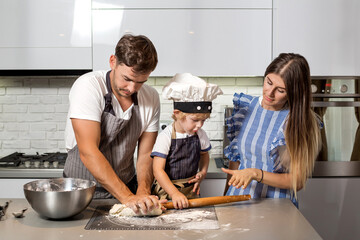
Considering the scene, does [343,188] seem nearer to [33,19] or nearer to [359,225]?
[359,225]

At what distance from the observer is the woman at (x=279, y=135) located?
6.20ft

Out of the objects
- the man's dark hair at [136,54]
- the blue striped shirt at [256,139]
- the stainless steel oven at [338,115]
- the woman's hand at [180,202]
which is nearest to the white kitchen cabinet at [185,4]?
the stainless steel oven at [338,115]

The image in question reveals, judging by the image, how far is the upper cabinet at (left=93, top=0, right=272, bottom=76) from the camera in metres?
3.03

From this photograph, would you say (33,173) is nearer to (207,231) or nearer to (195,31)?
(195,31)

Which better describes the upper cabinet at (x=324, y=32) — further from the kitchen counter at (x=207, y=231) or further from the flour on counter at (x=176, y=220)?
the flour on counter at (x=176, y=220)

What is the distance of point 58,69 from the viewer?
10.1 feet

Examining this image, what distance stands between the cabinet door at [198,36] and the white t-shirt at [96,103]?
1.03 meters

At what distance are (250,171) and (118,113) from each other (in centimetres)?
63

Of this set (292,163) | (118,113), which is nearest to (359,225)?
(292,163)

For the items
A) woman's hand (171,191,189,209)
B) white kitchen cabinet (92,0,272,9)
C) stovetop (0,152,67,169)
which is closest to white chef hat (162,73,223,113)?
woman's hand (171,191,189,209)

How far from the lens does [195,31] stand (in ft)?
10.0

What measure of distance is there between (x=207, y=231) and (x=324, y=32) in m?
1.98

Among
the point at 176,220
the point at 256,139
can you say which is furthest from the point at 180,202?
the point at 256,139

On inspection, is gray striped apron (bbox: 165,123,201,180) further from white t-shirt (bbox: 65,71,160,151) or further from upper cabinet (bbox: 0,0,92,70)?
upper cabinet (bbox: 0,0,92,70)
